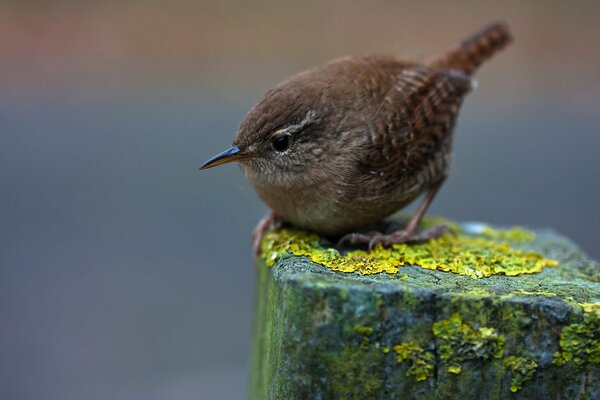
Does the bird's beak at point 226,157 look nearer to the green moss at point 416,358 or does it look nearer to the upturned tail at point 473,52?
the green moss at point 416,358

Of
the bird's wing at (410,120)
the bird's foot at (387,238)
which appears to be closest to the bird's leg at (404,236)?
the bird's foot at (387,238)

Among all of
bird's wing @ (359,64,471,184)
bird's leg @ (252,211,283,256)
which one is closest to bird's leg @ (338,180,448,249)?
bird's wing @ (359,64,471,184)

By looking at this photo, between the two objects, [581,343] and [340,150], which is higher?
[340,150]

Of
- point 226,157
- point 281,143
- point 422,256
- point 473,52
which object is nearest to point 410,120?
point 281,143

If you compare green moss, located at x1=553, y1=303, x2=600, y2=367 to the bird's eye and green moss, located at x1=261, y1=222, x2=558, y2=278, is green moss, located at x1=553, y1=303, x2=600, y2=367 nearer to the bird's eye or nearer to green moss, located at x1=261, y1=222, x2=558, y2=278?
green moss, located at x1=261, y1=222, x2=558, y2=278

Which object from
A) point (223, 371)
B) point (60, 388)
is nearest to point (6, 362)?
point (60, 388)

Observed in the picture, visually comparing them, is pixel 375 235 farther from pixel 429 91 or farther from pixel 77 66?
pixel 77 66

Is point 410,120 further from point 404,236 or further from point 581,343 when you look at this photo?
point 581,343
